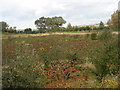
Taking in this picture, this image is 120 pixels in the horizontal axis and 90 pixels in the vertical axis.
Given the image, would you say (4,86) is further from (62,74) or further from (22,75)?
(62,74)

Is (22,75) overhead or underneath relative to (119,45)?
underneath

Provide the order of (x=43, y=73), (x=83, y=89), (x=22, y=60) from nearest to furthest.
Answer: (x=83, y=89), (x=22, y=60), (x=43, y=73)

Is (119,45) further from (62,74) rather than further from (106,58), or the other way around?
(62,74)

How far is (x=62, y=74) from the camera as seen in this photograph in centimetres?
509

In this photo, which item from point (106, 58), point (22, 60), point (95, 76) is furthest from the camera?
point (95, 76)

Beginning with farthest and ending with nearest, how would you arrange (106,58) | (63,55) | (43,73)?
1. (63,55)
2. (43,73)
3. (106,58)

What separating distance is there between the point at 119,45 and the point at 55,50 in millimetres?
3601

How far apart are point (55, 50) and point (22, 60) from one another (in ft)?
8.95

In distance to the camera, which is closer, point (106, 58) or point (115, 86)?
point (115, 86)

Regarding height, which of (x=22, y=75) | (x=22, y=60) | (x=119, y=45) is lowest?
(x=22, y=75)

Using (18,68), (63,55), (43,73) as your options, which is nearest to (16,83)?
(18,68)

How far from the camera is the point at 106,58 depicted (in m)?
4.32

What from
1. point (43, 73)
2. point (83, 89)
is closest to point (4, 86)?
point (43, 73)

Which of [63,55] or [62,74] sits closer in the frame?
[62,74]
